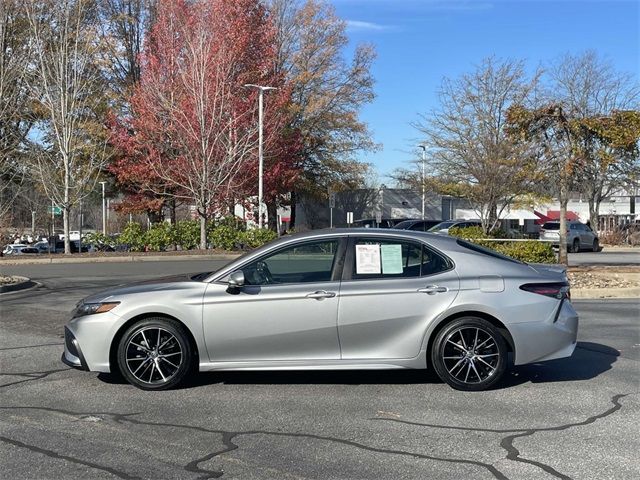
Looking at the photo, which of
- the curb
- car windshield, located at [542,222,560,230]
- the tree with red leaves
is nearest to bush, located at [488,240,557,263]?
the curb

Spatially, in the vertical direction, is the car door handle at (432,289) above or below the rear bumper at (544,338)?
above

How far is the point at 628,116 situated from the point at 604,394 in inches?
466

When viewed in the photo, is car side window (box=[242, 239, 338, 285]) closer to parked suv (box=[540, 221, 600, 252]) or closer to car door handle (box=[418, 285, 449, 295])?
car door handle (box=[418, 285, 449, 295])

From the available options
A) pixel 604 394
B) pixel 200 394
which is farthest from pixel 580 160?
pixel 200 394

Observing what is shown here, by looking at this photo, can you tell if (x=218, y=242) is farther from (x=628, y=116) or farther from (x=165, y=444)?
(x=165, y=444)

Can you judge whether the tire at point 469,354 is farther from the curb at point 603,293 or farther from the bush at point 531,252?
the bush at point 531,252

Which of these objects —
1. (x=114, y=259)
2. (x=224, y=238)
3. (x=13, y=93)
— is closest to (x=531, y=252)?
(x=224, y=238)

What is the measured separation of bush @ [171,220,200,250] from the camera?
28328 mm

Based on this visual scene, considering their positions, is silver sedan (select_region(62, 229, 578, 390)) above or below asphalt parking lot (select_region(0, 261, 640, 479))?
above

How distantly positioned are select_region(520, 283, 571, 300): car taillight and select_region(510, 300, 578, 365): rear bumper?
11 centimetres

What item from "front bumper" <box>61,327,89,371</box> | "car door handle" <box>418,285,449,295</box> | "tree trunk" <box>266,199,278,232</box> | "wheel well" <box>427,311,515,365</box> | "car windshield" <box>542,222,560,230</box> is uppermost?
"tree trunk" <box>266,199,278,232</box>

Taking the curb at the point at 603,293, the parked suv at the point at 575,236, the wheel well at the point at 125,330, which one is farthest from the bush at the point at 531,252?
the wheel well at the point at 125,330

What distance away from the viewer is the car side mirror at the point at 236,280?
20.6ft

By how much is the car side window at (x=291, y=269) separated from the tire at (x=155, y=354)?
86 cm
